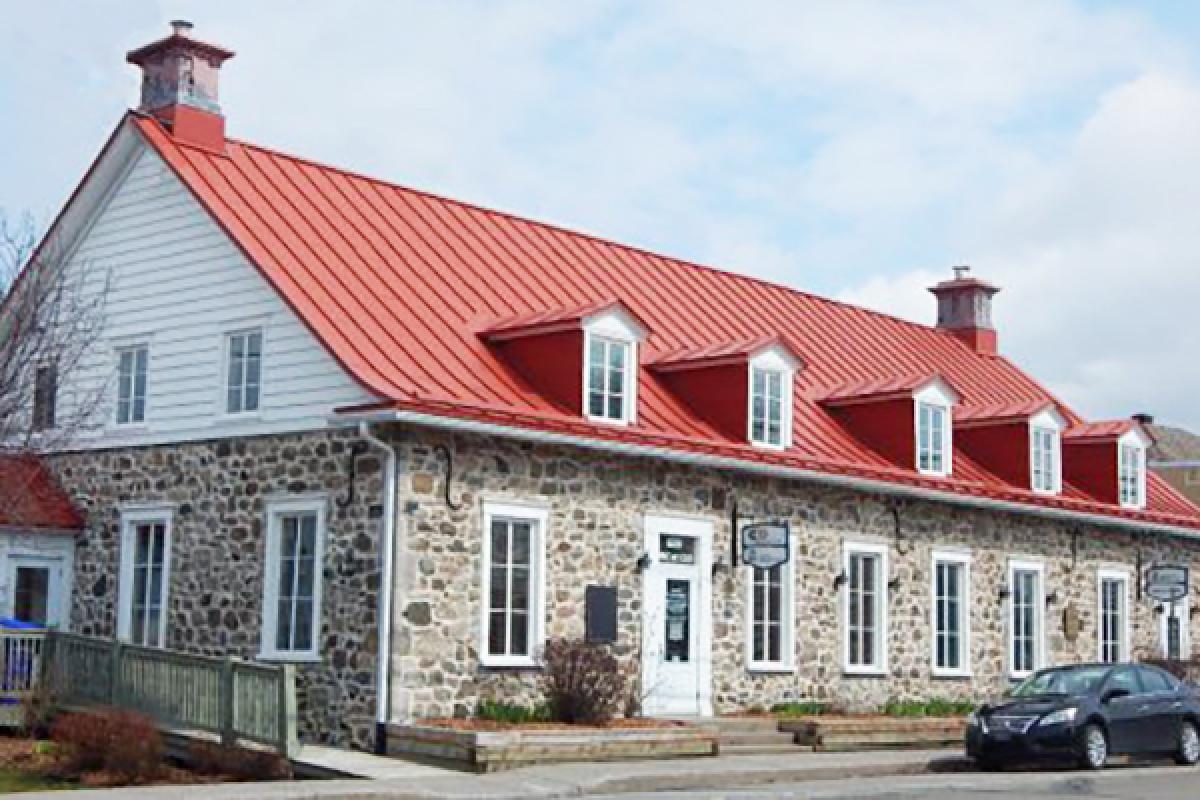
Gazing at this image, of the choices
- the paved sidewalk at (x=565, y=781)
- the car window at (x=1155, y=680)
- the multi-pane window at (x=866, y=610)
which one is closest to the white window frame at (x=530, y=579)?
the paved sidewalk at (x=565, y=781)

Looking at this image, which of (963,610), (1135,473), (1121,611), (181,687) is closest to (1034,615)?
(963,610)

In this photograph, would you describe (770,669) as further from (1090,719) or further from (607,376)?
(607,376)

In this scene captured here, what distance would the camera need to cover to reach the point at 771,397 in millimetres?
25031

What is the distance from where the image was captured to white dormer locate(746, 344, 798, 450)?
80.6 feet

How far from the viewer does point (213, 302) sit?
2236 centimetres

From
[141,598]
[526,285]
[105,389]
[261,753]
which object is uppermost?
[526,285]

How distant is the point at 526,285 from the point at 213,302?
15.8 feet

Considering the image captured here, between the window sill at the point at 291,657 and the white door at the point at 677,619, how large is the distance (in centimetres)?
432

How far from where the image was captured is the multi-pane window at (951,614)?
2764cm

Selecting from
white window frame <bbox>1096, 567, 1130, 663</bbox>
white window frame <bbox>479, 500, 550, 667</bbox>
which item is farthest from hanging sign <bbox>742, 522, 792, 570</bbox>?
white window frame <bbox>1096, 567, 1130, 663</bbox>

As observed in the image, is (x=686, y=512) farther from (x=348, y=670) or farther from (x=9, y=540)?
(x=9, y=540)

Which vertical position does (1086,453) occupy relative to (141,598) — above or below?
above

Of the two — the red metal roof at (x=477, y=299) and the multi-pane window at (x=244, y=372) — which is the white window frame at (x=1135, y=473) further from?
the multi-pane window at (x=244, y=372)

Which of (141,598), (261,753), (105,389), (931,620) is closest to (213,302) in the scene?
(105,389)
